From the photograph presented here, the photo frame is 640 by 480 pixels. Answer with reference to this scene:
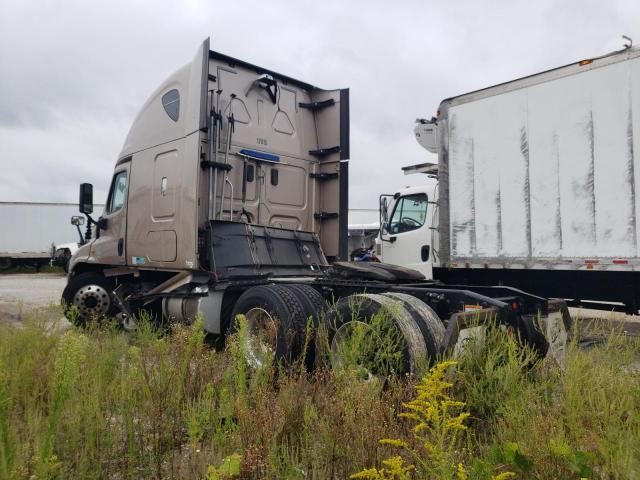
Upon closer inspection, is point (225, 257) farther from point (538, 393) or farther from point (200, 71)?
point (538, 393)

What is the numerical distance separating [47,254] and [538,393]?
80.7 feet

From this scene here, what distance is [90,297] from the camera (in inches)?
292

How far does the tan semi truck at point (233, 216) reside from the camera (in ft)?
15.9

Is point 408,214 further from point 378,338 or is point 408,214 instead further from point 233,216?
point 378,338

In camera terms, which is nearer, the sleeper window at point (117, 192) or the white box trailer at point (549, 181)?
the white box trailer at point (549, 181)

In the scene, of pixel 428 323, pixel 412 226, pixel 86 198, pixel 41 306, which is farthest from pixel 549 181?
Result: pixel 41 306

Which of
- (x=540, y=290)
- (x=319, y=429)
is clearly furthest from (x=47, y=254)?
(x=319, y=429)

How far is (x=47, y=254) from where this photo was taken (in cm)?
2336

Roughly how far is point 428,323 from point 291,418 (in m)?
1.25

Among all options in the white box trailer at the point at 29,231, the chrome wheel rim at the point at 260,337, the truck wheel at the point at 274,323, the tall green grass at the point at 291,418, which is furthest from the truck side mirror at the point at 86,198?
the white box trailer at the point at 29,231

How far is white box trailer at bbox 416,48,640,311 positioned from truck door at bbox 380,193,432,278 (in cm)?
89

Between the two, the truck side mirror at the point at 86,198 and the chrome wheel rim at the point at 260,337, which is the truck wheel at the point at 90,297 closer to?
the truck side mirror at the point at 86,198

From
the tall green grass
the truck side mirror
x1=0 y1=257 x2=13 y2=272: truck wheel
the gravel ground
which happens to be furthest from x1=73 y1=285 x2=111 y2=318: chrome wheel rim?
x1=0 y1=257 x2=13 y2=272: truck wheel

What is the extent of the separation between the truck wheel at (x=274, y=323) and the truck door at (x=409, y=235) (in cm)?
441
